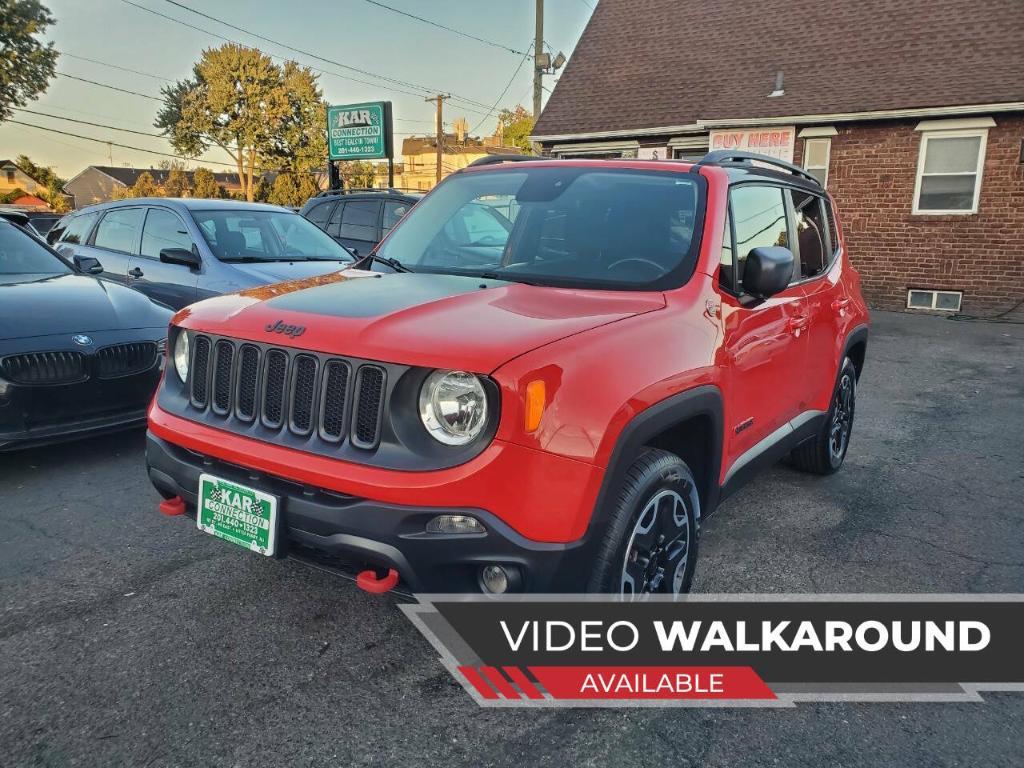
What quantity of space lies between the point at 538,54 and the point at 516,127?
185 ft

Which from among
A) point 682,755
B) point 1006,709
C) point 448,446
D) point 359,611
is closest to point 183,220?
point 359,611

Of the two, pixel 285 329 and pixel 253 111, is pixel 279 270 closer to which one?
pixel 285 329

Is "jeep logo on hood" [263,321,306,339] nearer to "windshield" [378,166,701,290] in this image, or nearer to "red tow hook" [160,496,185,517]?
"red tow hook" [160,496,185,517]

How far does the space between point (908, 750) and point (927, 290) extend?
44.6 ft

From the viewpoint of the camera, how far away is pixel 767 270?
305 cm

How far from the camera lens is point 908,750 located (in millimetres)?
2330

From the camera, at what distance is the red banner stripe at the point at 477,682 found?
2.56 meters

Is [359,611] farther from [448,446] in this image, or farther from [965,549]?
[965,549]

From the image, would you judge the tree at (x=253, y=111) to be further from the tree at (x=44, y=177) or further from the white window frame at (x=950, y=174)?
the white window frame at (x=950, y=174)

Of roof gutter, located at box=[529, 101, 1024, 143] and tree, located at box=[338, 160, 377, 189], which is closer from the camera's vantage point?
roof gutter, located at box=[529, 101, 1024, 143]

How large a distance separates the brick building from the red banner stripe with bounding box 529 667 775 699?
13327 mm

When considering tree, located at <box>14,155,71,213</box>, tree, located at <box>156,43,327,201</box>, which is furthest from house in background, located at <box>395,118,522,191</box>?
tree, located at <box>14,155,71,213</box>

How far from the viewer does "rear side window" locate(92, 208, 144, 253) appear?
7.79m

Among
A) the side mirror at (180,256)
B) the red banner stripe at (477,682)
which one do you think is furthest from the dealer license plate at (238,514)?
the side mirror at (180,256)
